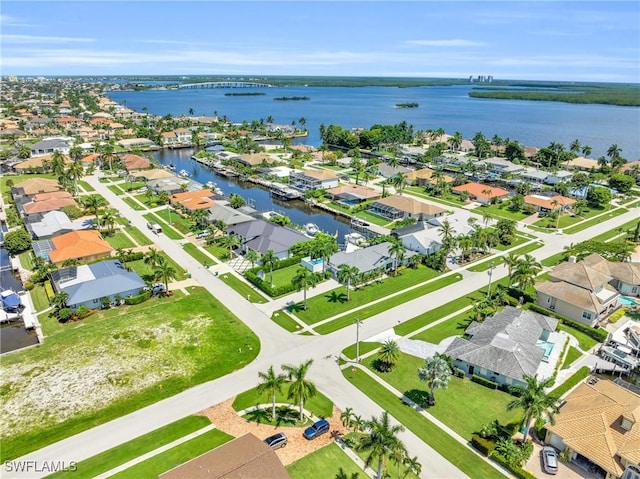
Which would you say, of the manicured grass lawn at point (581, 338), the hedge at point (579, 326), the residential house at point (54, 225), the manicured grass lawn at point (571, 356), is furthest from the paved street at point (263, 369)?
the residential house at point (54, 225)

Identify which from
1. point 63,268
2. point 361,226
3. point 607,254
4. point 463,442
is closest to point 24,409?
point 63,268

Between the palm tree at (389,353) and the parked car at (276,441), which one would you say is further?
the palm tree at (389,353)

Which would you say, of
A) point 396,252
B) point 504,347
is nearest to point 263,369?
point 504,347

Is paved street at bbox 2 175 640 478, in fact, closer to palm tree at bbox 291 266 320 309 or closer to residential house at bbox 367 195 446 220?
palm tree at bbox 291 266 320 309

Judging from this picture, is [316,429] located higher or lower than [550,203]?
lower

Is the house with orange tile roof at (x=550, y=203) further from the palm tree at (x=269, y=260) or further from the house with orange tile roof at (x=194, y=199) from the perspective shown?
the house with orange tile roof at (x=194, y=199)

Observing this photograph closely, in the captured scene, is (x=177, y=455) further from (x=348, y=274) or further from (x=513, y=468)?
(x=348, y=274)
